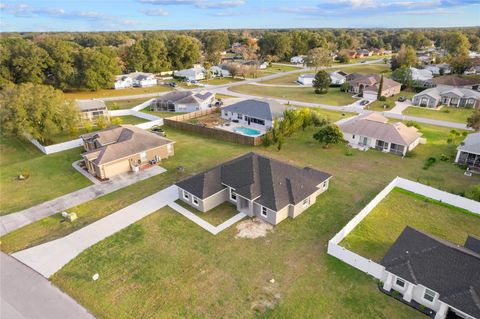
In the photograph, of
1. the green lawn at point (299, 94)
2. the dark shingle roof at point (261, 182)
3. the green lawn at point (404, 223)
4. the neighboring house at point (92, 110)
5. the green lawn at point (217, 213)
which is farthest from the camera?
the green lawn at point (299, 94)

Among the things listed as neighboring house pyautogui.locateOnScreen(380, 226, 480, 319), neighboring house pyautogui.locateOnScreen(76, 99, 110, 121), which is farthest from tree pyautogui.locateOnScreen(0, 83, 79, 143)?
neighboring house pyautogui.locateOnScreen(380, 226, 480, 319)

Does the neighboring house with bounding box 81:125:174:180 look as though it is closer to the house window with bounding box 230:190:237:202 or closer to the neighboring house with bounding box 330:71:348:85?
the house window with bounding box 230:190:237:202

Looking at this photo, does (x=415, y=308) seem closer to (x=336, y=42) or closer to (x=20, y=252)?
(x=20, y=252)

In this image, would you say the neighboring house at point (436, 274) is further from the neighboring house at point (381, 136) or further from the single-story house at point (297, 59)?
the single-story house at point (297, 59)

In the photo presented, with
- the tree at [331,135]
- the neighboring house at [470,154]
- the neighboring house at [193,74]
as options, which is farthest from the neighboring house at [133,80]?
the neighboring house at [470,154]

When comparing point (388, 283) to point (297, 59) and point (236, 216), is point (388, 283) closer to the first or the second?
point (236, 216)

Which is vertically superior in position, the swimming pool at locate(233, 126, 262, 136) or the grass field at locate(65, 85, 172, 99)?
the grass field at locate(65, 85, 172, 99)
